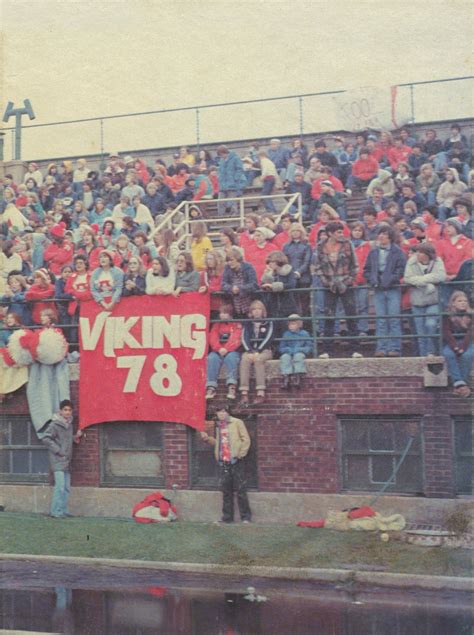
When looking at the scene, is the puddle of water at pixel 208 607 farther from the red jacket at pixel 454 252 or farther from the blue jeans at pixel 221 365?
the red jacket at pixel 454 252

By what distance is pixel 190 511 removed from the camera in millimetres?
14125

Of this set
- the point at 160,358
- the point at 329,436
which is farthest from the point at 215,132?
the point at 329,436

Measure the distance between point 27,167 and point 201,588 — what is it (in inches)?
397

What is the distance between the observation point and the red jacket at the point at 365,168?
16.0m

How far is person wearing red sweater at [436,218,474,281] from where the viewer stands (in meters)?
13.3

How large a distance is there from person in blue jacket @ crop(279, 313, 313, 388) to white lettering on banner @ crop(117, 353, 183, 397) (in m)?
1.76

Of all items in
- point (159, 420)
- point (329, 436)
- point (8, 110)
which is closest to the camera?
point (329, 436)

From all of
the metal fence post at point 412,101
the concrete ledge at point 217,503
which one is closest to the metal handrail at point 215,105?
the metal fence post at point 412,101

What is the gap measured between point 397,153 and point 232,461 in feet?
21.3

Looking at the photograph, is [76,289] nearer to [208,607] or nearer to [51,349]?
[51,349]

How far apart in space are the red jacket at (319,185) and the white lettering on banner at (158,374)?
399 centimetres

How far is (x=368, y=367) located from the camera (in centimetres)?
→ 1331

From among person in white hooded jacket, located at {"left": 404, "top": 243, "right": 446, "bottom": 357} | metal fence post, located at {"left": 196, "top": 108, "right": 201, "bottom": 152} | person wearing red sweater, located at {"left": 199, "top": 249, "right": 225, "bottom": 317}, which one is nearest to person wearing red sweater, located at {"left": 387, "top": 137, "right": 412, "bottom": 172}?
person in white hooded jacket, located at {"left": 404, "top": 243, "right": 446, "bottom": 357}

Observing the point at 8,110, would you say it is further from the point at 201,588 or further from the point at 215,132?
the point at 201,588
